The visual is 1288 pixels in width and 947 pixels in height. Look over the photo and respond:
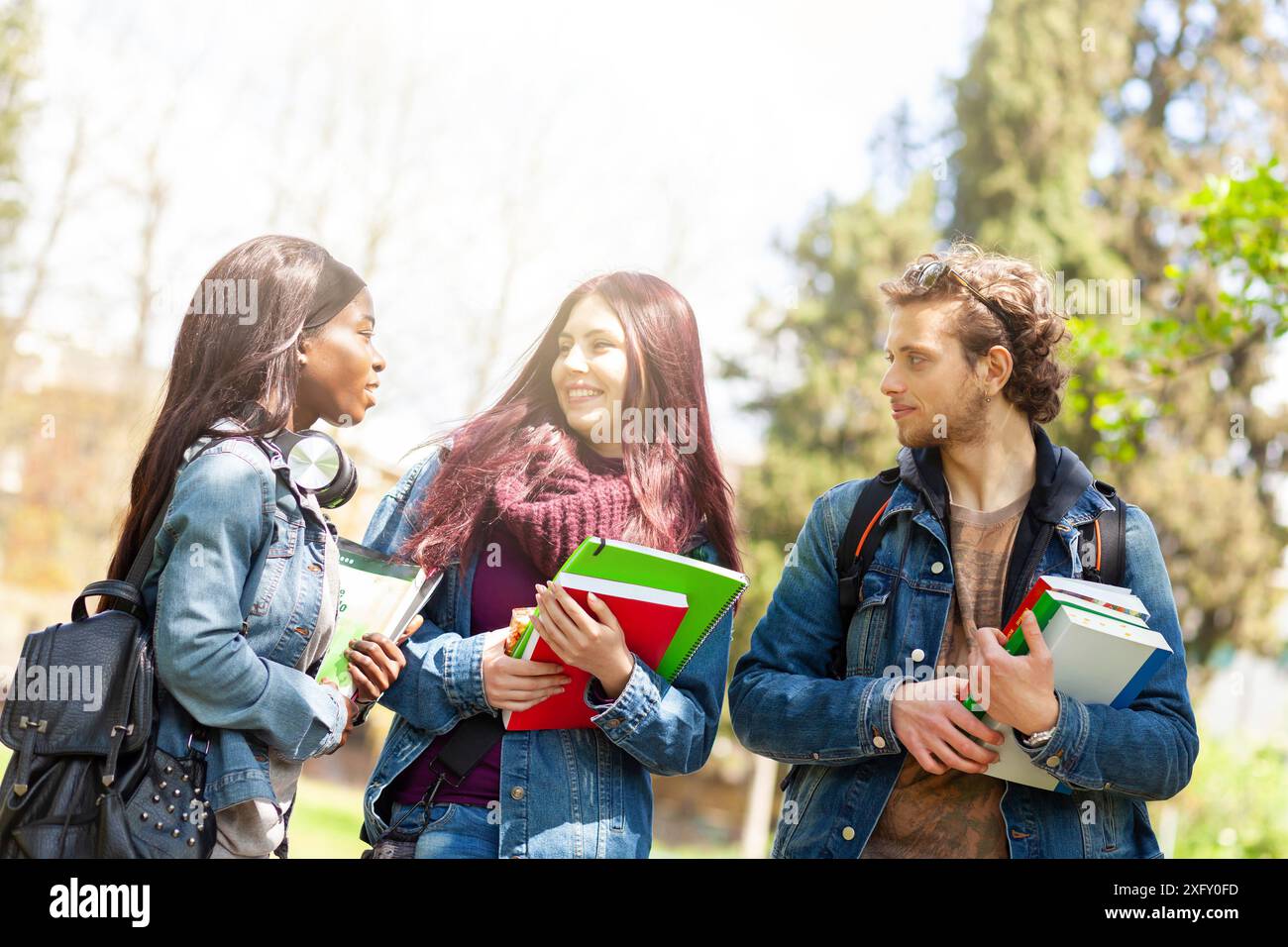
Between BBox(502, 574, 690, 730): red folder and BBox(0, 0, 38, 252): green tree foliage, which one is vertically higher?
BBox(0, 0, 38, 252): green tree foliage

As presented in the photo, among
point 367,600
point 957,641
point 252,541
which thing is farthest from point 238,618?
point 957,641

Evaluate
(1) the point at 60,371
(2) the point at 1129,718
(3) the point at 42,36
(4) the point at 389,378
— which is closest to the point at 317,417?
(2) the point at 1129,718

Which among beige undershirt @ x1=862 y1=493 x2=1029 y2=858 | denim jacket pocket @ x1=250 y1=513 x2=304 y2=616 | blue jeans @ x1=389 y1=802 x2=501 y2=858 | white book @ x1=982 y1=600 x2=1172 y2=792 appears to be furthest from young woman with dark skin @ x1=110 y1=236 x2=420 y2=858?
white book @ x1=982 y1=600 x2=1172 y2=792

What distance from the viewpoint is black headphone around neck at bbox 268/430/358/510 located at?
2740mm

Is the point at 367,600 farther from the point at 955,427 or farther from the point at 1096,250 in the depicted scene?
the point at 1096,250

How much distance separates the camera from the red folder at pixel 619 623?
8.68 feet

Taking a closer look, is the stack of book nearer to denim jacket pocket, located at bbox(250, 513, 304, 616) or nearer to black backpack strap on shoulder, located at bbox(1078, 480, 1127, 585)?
black backpack strap on shoulder, located at bbox(1078, 480, 1127, 585)

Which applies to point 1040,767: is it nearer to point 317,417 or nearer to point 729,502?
point 729,502

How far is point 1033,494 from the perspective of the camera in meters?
3.03

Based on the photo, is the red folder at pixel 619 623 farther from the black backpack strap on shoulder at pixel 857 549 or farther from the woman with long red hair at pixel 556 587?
the black backpack strap on shoulder at pixel 857 549

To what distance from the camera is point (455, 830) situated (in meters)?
2.75

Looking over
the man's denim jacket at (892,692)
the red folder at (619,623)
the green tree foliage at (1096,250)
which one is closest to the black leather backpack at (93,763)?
the red folder at (619,623)

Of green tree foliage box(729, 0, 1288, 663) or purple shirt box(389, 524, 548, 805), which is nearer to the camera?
purple shirt box(389, 524, 548, 805)

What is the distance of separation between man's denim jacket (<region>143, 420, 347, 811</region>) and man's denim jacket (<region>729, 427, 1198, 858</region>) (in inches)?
40.9
